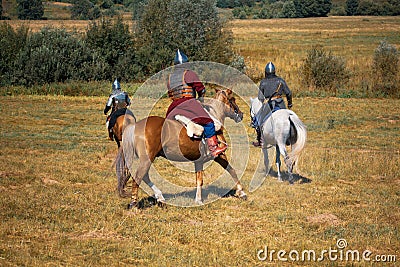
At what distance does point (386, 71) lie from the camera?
31094 millimetres

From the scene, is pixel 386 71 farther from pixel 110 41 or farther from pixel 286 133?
pixel 286 133

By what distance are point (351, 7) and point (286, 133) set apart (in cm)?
11349

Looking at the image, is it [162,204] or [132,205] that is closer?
[132,205]

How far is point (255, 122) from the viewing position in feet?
43.9

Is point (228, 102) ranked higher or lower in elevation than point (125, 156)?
higher

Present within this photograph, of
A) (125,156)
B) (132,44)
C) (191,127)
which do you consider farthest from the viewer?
(132,44)

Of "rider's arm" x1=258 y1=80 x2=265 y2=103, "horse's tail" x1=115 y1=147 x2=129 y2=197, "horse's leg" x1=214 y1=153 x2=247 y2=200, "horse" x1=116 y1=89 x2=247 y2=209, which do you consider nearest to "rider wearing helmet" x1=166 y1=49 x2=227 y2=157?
"horse" x1=116 y1=89 x2=247 y2=209

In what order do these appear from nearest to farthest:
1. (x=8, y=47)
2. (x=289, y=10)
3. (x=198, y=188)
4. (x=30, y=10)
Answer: (x=198, y=188)
(x=8, y=47)
(x=30, y=10)
(x=289, y=10)

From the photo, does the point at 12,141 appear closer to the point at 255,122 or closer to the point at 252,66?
the point at 255,122

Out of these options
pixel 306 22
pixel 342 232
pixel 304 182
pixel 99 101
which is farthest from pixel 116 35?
pixel 306 22

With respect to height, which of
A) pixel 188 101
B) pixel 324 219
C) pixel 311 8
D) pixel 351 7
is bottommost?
pixel 324 219

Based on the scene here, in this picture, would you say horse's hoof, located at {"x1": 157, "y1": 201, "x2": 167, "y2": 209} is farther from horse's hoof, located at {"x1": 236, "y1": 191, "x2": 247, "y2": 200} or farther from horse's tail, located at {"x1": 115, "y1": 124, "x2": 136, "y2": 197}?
horse's hoof, located at {"x1": 236, "y1": 191, "x2": 247, "y2": 200}

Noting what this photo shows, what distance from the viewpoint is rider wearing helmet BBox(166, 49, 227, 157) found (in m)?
9.88

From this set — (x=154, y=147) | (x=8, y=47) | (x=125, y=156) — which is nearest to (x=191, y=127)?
(x=154, y=147)
